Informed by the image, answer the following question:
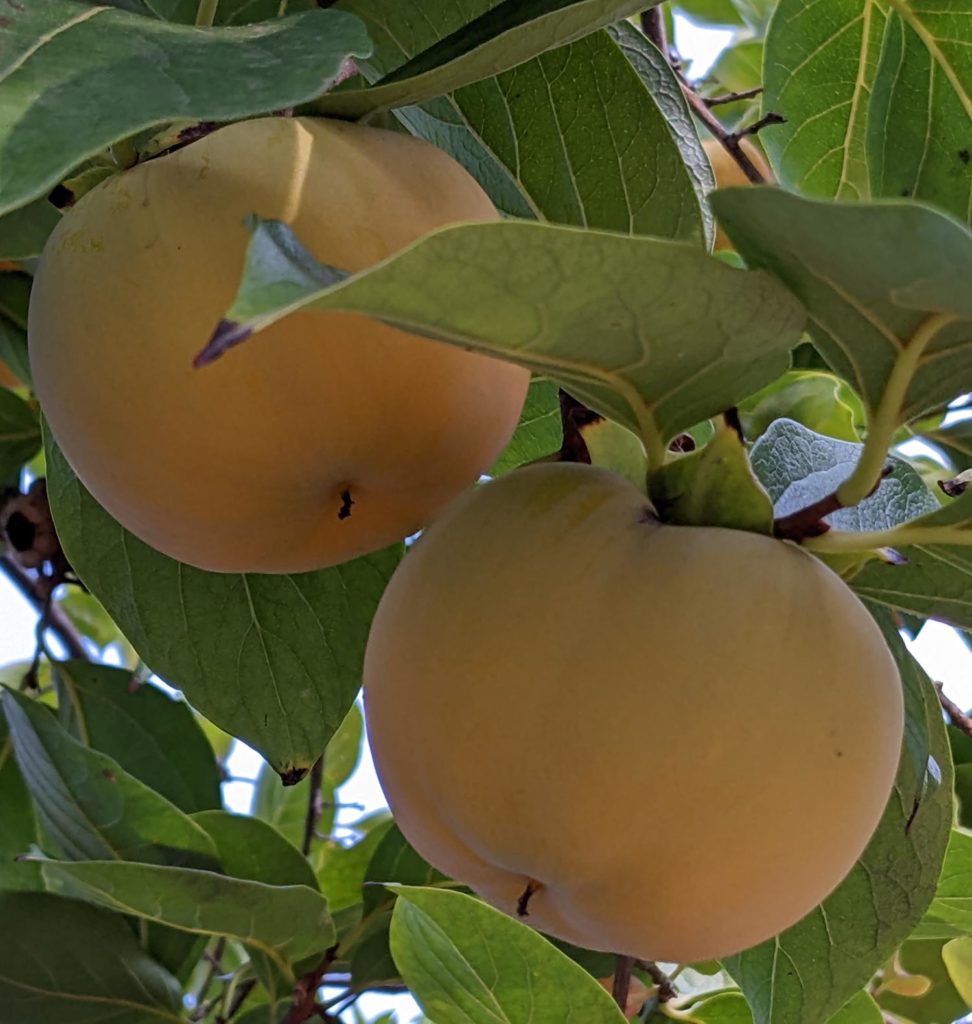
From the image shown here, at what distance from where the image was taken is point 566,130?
0.92 m

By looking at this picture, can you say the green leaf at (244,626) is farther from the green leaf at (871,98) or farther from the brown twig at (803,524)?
the green leaf at (871,98)

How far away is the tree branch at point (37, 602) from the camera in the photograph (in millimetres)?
1736

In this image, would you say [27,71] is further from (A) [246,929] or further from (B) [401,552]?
(A) [246,929]

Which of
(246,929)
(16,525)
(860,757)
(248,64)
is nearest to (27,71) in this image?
(248,64)

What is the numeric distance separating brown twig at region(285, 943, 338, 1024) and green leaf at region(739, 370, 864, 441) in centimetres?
71

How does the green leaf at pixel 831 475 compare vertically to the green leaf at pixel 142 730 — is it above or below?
above

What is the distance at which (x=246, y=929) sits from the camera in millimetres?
1288

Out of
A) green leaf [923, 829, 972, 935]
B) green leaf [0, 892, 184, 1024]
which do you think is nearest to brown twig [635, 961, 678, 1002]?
green leaf [923, 829, 972, 935]

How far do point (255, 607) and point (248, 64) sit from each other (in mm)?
476

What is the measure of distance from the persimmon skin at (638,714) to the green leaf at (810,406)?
67cm

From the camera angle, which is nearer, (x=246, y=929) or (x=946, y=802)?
(x=946, y=802)

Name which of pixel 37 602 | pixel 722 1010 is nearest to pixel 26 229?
pixel 37 602

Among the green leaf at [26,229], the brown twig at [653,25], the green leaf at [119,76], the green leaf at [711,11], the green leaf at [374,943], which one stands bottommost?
the green leaf at [374,943]

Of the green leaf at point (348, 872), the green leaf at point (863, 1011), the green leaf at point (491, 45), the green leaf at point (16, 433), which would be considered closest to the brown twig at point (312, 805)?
the green leaf at point (348, 872)
